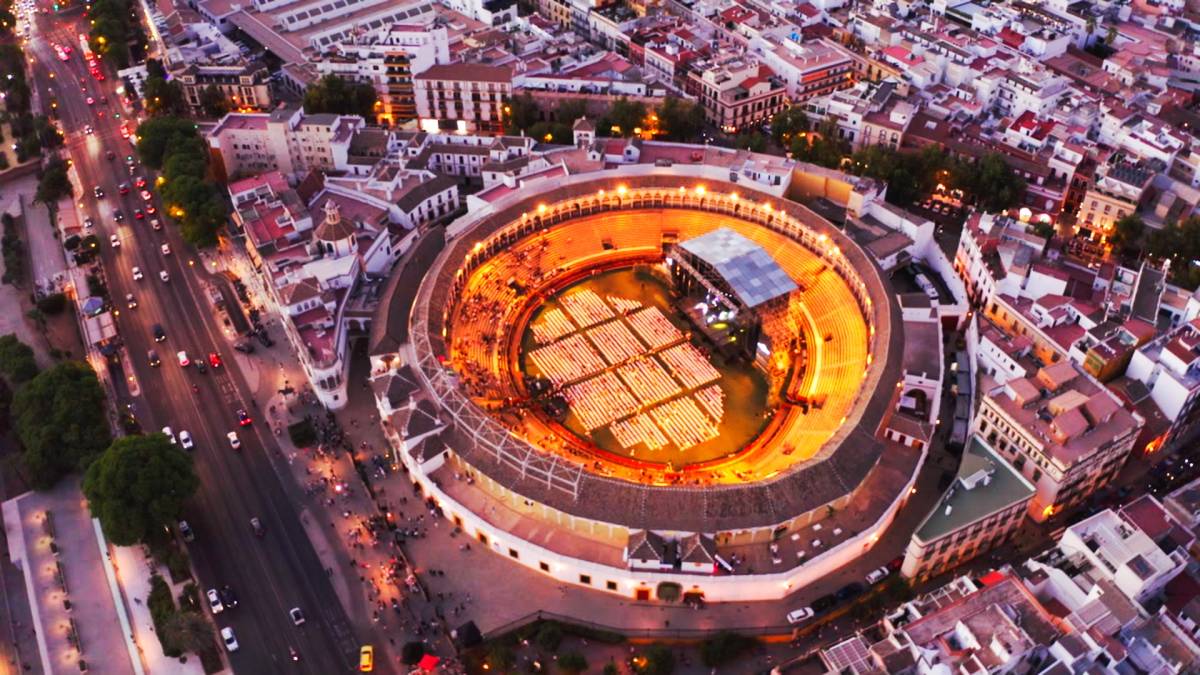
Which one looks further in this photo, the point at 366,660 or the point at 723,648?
the point at 366,660

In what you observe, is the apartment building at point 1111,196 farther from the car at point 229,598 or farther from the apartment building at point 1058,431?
the car at point 229,598

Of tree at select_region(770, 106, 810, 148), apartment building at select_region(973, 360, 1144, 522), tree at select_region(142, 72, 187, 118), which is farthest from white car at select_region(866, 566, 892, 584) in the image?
tree at select_region(142, 72, 187, 118)

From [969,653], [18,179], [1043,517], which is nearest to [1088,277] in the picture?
[1043,517]

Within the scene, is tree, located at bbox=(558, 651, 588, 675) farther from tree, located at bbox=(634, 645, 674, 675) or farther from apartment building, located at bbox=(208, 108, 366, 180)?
apartment building, located at bbox=(208, 108, 366, 180)

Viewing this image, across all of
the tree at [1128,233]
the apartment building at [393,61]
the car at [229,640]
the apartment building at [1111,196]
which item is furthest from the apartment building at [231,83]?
the tree at [1128,233]

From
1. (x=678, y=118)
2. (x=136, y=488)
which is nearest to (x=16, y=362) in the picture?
(x=136, y=488)

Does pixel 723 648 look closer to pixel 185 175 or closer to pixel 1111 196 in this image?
pixel 1111 196
